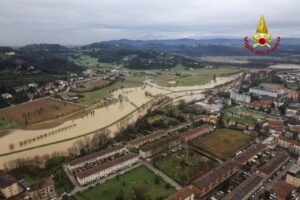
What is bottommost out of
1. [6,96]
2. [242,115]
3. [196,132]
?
[242,115]

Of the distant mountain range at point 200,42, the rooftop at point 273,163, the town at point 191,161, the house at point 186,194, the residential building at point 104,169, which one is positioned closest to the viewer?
the house at point 186,194

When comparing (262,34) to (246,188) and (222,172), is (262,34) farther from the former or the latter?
(222,172)

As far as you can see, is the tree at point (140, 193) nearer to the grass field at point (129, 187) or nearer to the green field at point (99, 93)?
the grass field at point (129, 187)

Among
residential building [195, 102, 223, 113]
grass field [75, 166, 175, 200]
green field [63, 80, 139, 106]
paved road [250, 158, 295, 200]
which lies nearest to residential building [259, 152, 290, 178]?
paved road [250, 158, 295, 200]

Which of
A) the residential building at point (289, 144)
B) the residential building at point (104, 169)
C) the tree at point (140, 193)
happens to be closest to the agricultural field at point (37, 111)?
the residential building at point (104, 169)

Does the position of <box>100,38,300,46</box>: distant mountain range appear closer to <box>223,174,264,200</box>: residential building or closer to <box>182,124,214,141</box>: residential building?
<box>182,124,214,141</box>: residential building

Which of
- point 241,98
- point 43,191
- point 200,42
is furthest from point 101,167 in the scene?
point 200,42

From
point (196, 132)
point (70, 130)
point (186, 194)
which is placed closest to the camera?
point (186, 194)

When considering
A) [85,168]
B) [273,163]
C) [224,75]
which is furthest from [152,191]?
[224,75]
